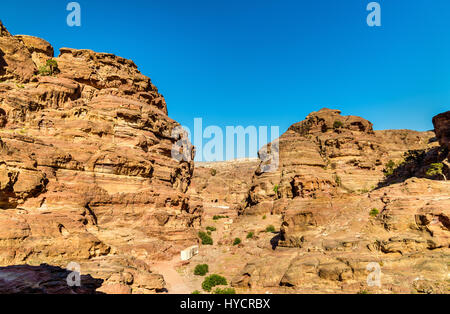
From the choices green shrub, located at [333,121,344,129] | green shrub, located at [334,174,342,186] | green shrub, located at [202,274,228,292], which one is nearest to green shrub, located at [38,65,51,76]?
green shrub, located at [202,274,228,292]

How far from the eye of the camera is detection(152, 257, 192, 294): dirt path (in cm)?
2648

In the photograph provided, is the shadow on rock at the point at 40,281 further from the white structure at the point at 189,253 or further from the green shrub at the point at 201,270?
the white structure at the point at 189,253

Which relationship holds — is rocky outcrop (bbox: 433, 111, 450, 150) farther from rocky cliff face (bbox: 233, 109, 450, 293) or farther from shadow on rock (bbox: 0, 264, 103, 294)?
shadow on rock (bbox: 0, 264, 103, 294)

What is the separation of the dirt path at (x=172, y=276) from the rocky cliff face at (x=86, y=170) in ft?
3.81

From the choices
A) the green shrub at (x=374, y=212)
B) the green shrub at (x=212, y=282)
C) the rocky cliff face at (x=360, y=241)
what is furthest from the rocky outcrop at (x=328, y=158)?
the green shrub at (x=374, y=212)

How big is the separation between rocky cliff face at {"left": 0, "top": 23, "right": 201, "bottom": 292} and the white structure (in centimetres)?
100

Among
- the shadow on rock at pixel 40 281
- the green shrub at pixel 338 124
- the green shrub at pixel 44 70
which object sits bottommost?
the shadow on rock at pixel 40 281

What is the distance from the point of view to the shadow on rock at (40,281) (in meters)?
15.4

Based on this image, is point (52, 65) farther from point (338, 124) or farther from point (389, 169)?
point (389, 169)

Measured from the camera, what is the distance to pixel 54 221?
956 inches

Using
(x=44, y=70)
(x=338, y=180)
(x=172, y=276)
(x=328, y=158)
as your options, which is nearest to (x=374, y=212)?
(x=172, y=276)

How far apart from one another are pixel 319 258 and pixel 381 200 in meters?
9.69

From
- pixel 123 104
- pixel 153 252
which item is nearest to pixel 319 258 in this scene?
pixel 153 252
